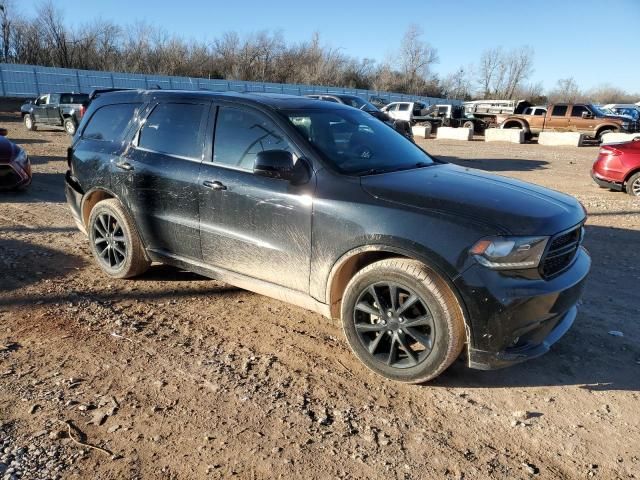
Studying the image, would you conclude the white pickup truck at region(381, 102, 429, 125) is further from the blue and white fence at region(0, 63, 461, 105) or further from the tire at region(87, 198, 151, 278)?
the tire at region(87, 198, 151, 278)

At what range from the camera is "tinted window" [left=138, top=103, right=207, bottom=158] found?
407cm

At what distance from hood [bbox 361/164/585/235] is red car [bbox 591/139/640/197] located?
7487 millimetres

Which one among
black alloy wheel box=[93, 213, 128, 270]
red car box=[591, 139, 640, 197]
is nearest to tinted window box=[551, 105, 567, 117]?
red car box=[591, 139, 640, 197]

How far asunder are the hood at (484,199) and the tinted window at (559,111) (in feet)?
80.4

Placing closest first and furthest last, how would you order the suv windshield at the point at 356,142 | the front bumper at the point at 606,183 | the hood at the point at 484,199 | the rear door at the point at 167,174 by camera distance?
the hood at the point at 484,199
the suv windshield at the point at 356,142
the rear door at the point at 167,174
the front bumper at the point at 606,183

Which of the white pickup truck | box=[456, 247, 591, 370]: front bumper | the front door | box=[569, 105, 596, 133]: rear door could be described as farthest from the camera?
the white pickup truck

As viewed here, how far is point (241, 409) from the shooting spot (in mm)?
2875

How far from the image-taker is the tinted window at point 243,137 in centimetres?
366

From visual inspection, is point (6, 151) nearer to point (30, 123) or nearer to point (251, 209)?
point (251, 209)

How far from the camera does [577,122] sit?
24344 mm

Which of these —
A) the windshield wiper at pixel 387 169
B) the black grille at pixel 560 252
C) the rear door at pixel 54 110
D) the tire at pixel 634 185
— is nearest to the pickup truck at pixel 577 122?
the tire at pixel 634 185

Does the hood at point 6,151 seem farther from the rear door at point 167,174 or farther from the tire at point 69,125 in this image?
the tire at point 69,125

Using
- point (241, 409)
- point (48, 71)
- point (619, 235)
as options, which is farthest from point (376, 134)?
point (48, 71)

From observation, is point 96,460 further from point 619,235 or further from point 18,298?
point 619,235
